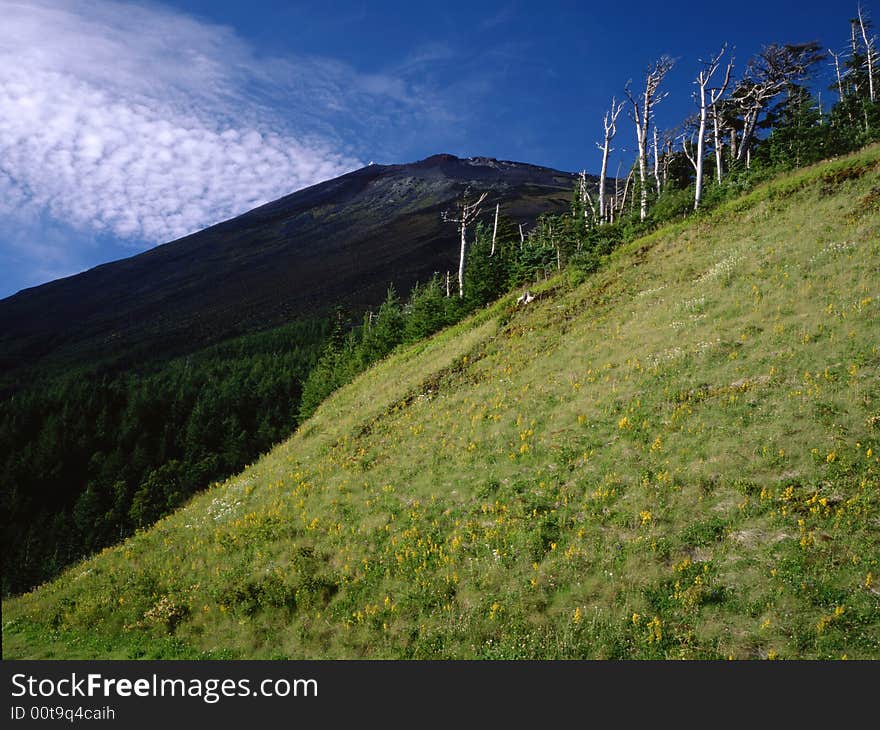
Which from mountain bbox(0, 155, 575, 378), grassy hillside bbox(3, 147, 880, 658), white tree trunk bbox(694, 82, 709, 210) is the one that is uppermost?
mountain bbox(0, 155, 575, 378)

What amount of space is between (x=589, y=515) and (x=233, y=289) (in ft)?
516

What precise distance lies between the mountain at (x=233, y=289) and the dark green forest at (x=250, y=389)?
29390 mm

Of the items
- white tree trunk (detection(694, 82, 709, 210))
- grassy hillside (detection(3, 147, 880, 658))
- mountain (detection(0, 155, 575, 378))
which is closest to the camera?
grassy hillside (detection(3, 147, 880, 658))

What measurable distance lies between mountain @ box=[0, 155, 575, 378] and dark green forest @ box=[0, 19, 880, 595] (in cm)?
2939

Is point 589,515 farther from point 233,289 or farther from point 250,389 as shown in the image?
point 233,289

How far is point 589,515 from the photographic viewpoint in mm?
10891

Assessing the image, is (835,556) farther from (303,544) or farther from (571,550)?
(303,544)

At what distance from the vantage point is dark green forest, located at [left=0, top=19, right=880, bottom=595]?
Result: 111ft

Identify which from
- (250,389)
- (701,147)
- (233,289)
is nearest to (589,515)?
(701,147)

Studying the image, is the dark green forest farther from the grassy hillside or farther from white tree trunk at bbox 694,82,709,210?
the grassy hillside

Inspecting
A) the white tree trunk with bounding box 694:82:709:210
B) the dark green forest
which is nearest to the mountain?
the dark green forest

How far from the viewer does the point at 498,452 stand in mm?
14688

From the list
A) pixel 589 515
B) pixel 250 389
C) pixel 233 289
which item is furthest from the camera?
pixel 233 289

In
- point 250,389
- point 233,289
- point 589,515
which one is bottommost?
point 589,515
